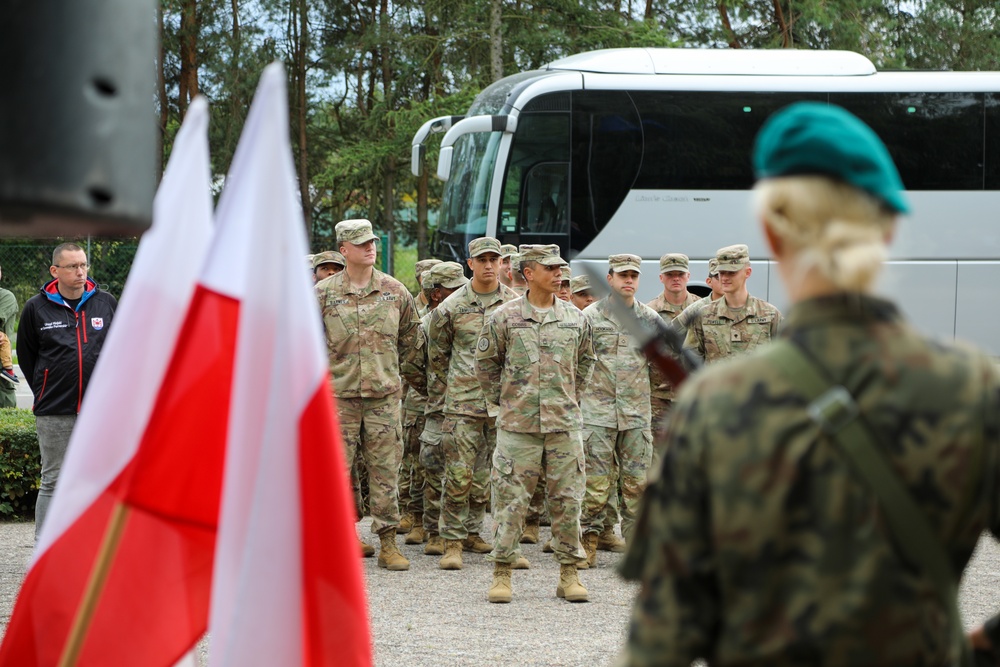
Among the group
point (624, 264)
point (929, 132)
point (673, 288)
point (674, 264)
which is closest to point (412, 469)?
point (624, 264)

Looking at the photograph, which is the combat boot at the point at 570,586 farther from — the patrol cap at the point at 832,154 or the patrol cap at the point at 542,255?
the patrol cap at the point at 832,154

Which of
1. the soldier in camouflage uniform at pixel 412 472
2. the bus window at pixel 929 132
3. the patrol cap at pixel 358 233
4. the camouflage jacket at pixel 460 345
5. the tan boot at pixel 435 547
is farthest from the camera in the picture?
the bus window at pixel 929 132

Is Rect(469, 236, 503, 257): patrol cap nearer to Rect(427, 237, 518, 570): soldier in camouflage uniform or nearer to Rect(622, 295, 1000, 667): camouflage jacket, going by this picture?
Rect(427, 237, 518, 570): soldier in camouflage uniform

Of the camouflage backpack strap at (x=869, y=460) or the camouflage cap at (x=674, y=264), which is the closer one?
the camouflage backpack strap at (x=869, y=460)

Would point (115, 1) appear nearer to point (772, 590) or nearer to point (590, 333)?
point (772, 590)

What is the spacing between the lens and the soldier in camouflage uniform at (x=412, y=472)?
9.59 metres

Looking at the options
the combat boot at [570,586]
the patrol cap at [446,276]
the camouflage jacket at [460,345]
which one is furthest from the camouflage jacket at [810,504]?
the patrol cap at [446,276]

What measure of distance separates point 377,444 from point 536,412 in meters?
1.37

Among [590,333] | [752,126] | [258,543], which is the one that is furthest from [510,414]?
[752,126]

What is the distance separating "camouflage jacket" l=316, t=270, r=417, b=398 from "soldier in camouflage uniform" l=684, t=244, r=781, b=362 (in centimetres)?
209

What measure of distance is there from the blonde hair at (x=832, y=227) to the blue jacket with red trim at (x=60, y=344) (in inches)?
234

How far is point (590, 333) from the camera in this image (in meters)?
8.00

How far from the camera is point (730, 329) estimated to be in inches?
350

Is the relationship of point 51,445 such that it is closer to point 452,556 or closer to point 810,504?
point 452,556
